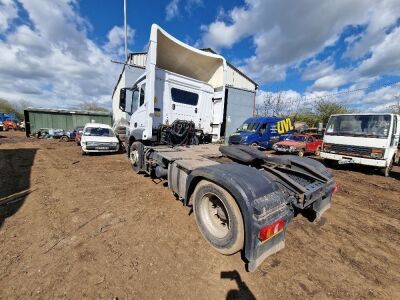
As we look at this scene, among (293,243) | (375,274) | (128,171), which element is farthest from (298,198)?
(128,171)

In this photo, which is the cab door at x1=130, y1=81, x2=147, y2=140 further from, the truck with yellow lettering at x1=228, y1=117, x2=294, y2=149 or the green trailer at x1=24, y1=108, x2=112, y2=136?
the green trailer at x1=24, y1=108, x2=112, y2=136

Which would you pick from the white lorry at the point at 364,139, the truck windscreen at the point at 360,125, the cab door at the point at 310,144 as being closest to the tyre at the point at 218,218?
the white lorry at the point at 364,139

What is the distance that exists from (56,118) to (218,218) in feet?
95.0

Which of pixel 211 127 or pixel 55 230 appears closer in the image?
pixel 55 230

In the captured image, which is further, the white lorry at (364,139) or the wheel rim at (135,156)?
the white lorry at (364,139)

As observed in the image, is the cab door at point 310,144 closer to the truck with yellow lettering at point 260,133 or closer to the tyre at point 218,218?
the truck with yellow lettering at point 260,133

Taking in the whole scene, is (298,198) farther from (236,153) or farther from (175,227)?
(175,227)

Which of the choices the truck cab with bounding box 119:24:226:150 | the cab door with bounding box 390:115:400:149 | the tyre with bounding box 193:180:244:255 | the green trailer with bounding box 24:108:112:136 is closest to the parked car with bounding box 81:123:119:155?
the truck cab with bounding box 119:24:226:150

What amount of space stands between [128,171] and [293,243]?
5.55 metres

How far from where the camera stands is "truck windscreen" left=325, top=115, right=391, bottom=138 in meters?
6.94

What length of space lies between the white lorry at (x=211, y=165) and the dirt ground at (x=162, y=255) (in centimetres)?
32

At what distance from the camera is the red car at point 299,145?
1097cm

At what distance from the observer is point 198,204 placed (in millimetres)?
3010

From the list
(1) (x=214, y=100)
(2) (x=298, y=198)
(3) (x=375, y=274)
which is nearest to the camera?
(3) (x=375, y=274)
